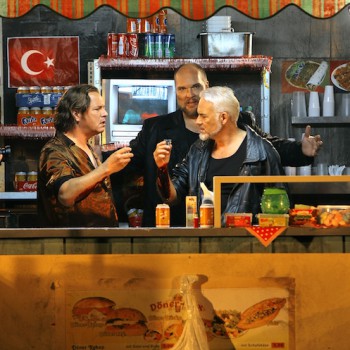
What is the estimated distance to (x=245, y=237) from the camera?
4.49m

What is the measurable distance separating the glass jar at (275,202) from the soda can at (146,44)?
3822 millimetres

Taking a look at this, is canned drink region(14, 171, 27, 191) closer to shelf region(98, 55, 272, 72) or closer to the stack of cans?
shelf region(98, 55, 272, 72)

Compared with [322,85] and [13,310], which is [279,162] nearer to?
[13,310]

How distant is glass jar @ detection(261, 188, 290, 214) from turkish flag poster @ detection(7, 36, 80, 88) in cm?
476

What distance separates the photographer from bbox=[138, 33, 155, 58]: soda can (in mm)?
8219

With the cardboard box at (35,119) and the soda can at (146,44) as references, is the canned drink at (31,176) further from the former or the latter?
the soda can at (146,44)

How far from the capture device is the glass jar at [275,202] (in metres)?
4.62

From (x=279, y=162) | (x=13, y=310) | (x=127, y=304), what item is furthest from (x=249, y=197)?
(x=13, y=310)

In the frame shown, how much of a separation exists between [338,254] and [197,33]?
4.97 m

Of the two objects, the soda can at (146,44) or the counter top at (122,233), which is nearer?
the counter top at (122,233)

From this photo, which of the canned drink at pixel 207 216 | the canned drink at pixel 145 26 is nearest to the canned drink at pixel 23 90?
the canned drink at pixel 145 26

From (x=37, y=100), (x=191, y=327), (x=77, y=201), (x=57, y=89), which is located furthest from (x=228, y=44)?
(x=191, y=327)

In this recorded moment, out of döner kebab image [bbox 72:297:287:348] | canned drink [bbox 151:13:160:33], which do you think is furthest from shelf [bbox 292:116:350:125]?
döner kebab image [bbox 72:297:287:348]

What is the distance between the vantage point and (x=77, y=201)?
18.3 ft
